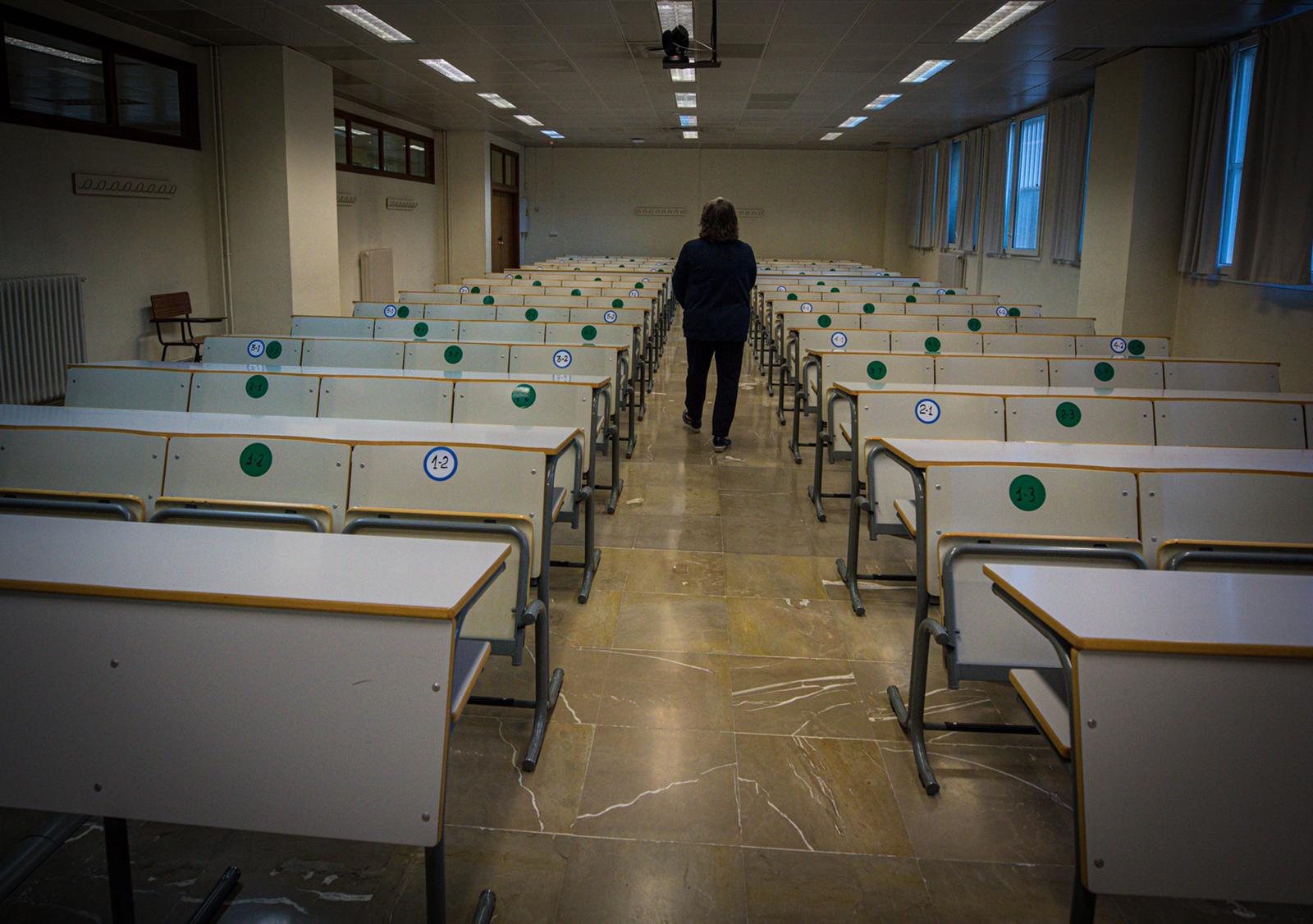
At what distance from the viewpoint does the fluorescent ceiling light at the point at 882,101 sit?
11.4 metres

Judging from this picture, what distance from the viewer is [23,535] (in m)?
1.96

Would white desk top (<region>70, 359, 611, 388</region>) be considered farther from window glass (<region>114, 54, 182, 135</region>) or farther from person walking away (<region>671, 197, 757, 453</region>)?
window glass (<region>114, 54, 182, 135</region>)

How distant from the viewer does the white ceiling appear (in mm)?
7039

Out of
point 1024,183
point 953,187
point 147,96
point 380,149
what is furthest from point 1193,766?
point 953,187

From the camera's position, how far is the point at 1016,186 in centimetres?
1302

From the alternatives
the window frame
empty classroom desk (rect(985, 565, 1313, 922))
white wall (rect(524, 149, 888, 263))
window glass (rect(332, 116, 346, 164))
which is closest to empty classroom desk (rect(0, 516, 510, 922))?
empty classroom desk (rect(985, 565, 1313, 922))

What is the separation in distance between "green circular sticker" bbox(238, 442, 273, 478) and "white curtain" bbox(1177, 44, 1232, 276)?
25.8 ft

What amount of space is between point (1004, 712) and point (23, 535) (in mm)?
2609

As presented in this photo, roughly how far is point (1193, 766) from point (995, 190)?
1357cm

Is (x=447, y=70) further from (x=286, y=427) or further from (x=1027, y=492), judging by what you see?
(x=1027, y=492)

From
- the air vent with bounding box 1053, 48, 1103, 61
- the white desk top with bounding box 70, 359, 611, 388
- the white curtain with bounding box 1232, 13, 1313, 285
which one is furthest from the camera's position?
the air vent with bounding box 1053, 48, 1103, 61

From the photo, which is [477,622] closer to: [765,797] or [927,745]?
[765,797]

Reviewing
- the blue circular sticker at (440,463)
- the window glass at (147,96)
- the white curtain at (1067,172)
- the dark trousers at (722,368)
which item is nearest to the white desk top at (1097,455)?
the blue circular sticker at (440,463)

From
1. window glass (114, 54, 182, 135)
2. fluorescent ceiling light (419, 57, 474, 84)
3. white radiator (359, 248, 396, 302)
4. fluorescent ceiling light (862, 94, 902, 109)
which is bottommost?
white radiator (359, 248, 396, 302)
